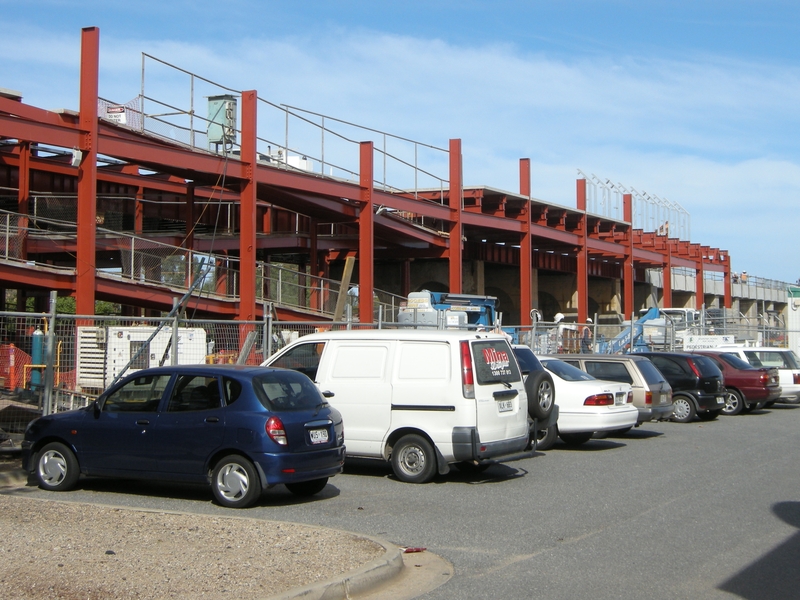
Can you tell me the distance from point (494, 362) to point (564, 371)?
13.7 ft

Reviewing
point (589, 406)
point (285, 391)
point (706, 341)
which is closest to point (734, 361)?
point (706, 341)

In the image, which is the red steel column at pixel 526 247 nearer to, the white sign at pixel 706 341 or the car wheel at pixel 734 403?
the white sign at pixel 706 341

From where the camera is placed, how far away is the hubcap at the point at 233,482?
9453 mm

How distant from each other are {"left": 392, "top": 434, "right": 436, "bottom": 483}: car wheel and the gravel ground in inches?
136

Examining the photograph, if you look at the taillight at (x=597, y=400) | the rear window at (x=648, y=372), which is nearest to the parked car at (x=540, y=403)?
the taillight at (x=597, y=400)

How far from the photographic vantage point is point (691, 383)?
20359 mm

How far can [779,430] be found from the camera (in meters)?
18.5

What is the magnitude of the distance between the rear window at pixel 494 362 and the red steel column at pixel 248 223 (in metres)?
13.6

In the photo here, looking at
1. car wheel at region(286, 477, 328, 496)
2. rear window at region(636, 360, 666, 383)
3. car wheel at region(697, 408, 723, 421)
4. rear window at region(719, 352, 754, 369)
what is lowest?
car wheel at region(286, 477, 328, 496)

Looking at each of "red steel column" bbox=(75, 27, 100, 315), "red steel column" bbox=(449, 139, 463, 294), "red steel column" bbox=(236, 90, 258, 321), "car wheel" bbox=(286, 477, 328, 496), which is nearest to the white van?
"car wheel" bbox=(286, 477, 328, 496)

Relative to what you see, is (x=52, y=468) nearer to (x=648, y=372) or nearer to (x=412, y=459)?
(x=412, y=459)

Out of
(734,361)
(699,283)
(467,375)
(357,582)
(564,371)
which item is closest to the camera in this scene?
(357,582)

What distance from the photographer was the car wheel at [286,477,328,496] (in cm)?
1038

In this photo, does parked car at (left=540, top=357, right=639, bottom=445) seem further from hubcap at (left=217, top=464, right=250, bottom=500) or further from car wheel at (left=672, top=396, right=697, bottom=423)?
hubcap at (left=217, top=464, right=250, bottom=500)
